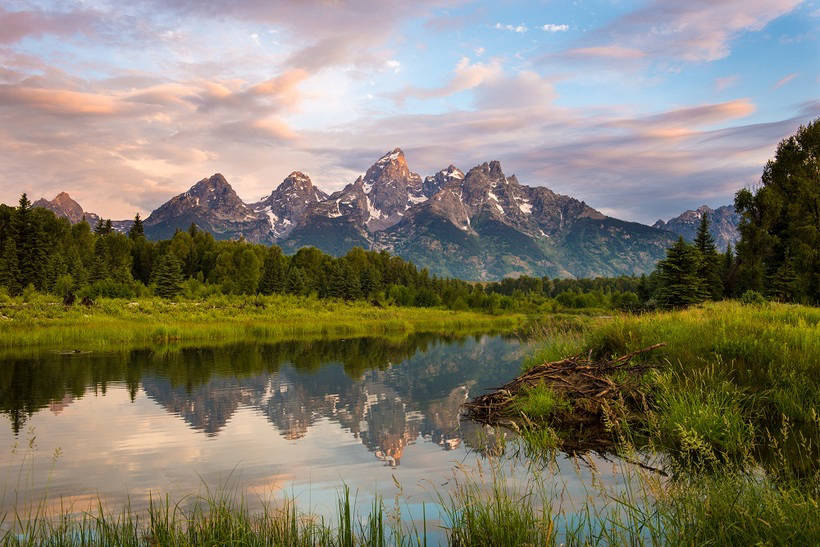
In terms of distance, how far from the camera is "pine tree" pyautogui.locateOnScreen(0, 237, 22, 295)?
219 feet

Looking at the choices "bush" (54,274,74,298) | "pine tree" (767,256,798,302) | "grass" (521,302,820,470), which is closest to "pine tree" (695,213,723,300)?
"pine tree" (767,256,798,302)

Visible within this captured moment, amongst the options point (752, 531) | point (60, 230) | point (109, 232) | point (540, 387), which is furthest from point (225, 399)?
point (109, 232)

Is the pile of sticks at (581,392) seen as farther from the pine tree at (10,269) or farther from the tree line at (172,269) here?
the pine tree at (10,269)

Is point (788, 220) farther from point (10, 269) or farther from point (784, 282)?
point (10, 269)

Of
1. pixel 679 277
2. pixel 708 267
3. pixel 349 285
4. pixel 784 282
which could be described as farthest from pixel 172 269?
pixel 784 282

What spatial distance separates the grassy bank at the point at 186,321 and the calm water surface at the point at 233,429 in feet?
25.7

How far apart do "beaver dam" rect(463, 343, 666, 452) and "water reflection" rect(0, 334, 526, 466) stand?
1.63 m

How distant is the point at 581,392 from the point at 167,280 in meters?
76.3

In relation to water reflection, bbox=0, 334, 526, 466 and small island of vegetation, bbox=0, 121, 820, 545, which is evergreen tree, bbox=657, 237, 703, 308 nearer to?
small island of vegetation, bbox=0, 121, 820, 545

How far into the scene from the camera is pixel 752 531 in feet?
20.8

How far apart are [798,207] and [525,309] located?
312 feet

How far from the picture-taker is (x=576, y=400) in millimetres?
16078

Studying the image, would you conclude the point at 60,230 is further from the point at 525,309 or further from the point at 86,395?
the point at 525,309

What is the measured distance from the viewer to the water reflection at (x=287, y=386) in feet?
59.6
